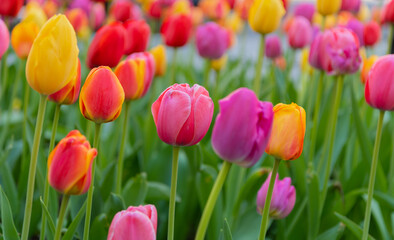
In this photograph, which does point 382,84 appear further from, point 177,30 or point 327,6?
point 177,30

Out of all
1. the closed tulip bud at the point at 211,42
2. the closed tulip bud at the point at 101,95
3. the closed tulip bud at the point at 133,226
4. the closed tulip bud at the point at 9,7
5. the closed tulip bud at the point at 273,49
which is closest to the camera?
the closed tulip bud at the point at 133,226

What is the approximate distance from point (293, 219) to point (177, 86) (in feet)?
2.05

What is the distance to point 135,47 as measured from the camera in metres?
1.15

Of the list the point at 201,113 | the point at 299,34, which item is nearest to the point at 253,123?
the point at 201,113

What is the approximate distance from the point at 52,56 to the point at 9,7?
678 mm

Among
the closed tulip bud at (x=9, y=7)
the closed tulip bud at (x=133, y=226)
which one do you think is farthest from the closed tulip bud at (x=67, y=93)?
the closed tulip bud at (x=9, y=7)

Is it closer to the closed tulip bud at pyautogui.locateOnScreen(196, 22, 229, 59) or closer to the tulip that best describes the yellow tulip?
the closed tulip bud at pyautogui.locateOnScreen(196, 22, 229, 59)

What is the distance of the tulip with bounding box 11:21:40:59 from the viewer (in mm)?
Answer: 1080

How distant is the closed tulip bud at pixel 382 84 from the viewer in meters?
0.75

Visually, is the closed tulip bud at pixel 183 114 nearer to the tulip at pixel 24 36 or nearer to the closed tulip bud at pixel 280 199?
the closed tulip bud at pixel 280 199

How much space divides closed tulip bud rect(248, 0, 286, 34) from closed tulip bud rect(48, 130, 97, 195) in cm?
57

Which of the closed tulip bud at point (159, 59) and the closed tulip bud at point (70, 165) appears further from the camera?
the closed tulip bud at point (159, 59)

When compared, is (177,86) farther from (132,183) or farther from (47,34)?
(132,183)

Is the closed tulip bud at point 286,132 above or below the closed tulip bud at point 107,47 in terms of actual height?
below
